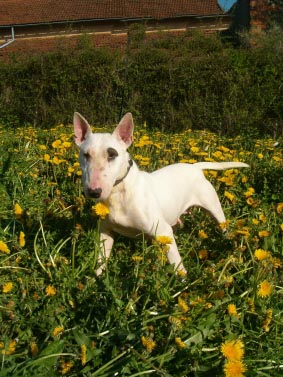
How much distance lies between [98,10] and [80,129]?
58.4 feet

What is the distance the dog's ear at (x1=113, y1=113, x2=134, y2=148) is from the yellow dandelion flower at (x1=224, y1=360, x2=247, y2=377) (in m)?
1.67

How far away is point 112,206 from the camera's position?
2891 mm

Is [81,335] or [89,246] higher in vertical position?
[81,335]

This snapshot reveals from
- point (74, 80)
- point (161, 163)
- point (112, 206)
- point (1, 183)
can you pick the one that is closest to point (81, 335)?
point (112, 206)

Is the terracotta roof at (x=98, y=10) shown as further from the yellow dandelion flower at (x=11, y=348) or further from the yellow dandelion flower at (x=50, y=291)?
the yellow dandelion flower at (x=11, y=348)

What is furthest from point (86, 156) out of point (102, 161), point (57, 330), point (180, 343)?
point (180, 343)

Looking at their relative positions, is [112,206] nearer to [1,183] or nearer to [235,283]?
[235,283]

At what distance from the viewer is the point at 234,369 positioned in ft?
5.54

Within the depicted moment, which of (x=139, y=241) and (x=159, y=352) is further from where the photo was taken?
(x=139, y=241)

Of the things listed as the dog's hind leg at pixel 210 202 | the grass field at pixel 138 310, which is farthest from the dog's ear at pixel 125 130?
the dog's hind leg at pixel 210 202

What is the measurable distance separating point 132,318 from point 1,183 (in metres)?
2.32

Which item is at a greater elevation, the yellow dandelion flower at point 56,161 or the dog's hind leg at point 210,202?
the yellow dandelion flower at point 56,161

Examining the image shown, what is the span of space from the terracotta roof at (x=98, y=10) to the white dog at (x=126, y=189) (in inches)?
638

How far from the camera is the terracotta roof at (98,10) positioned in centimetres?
1875
